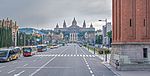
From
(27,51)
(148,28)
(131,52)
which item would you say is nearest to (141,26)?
(148,28)

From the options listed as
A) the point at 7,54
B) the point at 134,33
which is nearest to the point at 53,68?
the point at 134,33

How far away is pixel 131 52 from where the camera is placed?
3491cm

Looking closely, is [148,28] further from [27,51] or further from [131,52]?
[27,51]

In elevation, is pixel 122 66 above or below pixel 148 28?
below

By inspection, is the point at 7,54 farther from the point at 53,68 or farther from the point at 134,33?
the point at 134,33

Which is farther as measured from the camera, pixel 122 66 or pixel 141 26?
pixel 141 26

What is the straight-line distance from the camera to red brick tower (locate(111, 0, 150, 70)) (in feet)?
114

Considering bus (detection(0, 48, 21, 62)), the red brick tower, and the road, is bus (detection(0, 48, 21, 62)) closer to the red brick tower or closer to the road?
the road

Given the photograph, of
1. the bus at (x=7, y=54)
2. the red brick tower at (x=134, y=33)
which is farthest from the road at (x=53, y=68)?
the red brick tower at (x=134, y=33)

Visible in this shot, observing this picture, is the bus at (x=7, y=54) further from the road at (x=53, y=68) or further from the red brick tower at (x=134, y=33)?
the red brick tower at (x=134, y=33)

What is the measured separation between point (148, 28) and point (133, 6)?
2.70 meters


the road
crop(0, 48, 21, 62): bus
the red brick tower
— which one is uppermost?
the red brick tower

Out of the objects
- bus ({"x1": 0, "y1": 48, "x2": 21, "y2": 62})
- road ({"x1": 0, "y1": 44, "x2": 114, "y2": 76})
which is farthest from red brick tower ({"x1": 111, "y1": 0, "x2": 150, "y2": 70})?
bus ({"x1": 0, "y1": 48, "x2": 21, "y2": 62})


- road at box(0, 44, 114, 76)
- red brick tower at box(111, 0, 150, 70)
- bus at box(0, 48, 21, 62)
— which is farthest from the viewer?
bus at box(0, 48, 21, 62)
